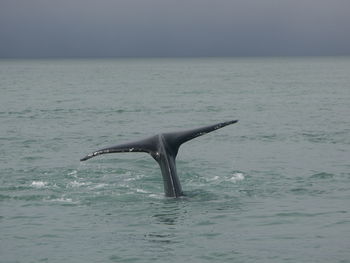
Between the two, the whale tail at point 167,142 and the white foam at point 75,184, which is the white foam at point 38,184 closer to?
the white foam at point 75,184

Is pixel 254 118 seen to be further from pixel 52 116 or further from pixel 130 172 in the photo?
pixel 130 172

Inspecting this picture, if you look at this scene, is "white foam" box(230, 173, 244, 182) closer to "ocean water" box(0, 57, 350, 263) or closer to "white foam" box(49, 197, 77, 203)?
"ocean water" box(0, 57, 350, 263)

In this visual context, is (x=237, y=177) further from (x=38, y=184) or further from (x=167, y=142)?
(x=38, y=184)

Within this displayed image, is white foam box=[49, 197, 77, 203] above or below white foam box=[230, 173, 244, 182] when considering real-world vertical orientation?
above

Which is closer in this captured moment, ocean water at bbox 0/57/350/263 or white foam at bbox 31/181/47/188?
ocean water at bbox 0/57/350/263

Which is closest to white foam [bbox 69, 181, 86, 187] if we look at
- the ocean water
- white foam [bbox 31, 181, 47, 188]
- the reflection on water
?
the ocean water

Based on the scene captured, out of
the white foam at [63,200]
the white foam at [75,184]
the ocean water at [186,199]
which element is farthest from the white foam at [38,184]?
the white foam at [63,200]

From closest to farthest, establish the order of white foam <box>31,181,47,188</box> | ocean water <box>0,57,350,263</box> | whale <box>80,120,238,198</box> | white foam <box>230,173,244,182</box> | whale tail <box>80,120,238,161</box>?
ocean water <box>0,57,350,263</box> → whale tail <box>80,120,238,161</box> → whale <box>80,120,238,198</box> → white foam <box>31,181,47,188</box> → white foam <box>230,173,244,182</box>

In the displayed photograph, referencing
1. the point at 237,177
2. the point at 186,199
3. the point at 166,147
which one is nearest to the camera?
the point at 166,147

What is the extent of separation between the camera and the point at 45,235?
15.3 metres

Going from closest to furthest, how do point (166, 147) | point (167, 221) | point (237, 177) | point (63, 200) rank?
point (167, 221)
point (166, 147)
point (63, 200)
point (237, 177)

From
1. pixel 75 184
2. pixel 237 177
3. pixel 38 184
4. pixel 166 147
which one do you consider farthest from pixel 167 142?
pixel 38 184

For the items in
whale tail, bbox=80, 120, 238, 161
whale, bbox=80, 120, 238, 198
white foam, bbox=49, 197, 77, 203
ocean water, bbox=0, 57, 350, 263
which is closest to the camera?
ocean water, bbox=0, 57, 350, 263

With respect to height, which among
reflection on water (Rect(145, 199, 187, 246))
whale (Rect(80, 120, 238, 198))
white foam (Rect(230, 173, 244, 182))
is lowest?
white foam (Rect(230, 173, 244, 182))
